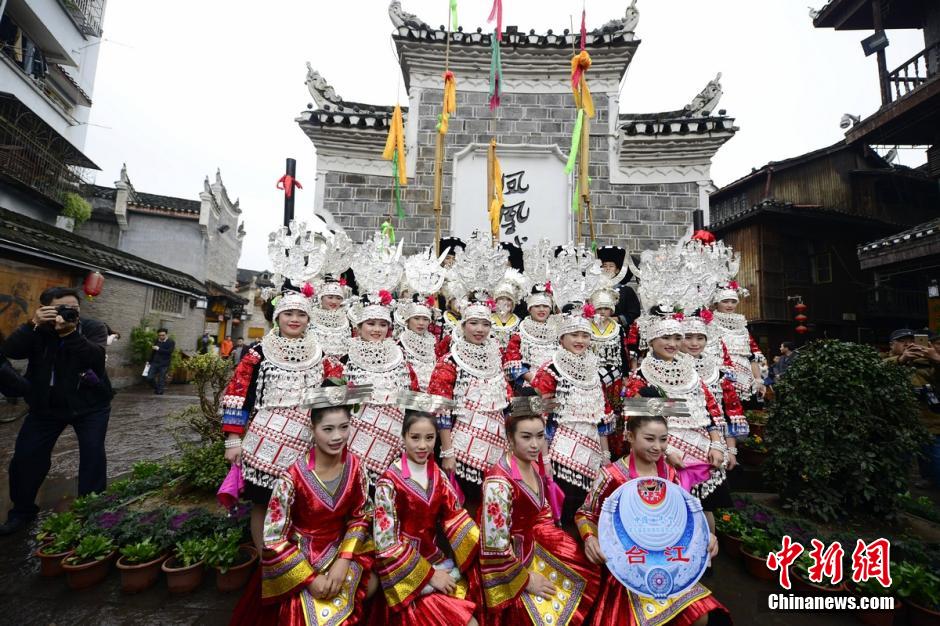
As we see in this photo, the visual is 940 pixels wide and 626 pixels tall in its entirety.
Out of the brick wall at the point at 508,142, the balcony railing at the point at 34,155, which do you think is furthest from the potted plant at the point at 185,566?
the balcony railing at the point at 34,155

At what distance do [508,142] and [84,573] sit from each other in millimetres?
9857

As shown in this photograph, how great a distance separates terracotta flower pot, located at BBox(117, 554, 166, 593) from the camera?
9.96ft

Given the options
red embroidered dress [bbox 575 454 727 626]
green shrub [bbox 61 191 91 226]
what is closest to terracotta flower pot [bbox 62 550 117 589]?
red embroidered dress [bbox 575 454 727 626]

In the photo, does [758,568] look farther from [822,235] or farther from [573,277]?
[822,235]

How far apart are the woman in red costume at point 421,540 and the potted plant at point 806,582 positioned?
99.8 inches

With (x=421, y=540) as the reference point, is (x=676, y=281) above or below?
above

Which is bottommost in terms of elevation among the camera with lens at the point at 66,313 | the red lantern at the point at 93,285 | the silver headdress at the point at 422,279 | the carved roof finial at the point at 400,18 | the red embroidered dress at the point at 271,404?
the red embroidered dress at the point at 271,404

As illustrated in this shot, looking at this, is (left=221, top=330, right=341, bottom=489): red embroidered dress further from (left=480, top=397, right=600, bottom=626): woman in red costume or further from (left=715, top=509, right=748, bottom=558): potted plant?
(left=715, top=509, right=748, bottom=558): potted plant

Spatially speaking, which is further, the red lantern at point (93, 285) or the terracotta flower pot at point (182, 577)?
the red lantern at point (93, 285)

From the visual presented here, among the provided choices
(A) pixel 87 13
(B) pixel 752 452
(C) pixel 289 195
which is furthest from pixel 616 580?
(A) pixel 87 13

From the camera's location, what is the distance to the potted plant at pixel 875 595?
2.85 m

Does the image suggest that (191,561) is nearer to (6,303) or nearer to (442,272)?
(442,272)

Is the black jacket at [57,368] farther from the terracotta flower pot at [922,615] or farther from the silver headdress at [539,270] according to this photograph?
the terracotta flower pot at [922,615]

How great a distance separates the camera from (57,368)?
160 inches
